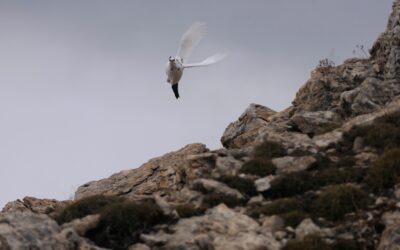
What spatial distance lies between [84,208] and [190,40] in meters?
13.4

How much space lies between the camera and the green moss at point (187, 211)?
27653 mm

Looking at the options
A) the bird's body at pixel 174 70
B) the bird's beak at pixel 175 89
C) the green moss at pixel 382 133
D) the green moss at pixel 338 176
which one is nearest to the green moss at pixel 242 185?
the green moss at pixel 338 176

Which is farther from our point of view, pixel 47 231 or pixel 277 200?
pixel 277 200

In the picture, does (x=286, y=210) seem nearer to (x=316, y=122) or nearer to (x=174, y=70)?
(x=316, y=122)

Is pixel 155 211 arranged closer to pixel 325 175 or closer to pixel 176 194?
pixel 176 194

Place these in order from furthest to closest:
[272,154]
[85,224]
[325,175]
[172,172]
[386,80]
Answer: [386,80] → [172,172] → [272,154] → [325,175] → [85,224]

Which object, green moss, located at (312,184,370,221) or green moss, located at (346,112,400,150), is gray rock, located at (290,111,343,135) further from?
green moss, located at (312,184,370,221)

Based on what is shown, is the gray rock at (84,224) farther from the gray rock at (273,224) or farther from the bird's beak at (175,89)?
the bird's beak at (175,89)

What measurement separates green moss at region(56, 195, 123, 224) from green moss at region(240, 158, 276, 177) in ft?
13.0

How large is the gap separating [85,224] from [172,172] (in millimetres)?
8274

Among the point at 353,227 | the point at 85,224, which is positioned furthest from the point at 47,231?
the point at 353,227

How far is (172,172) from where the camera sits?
35125mm

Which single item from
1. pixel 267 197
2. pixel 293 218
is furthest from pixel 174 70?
A: pixel 293 218

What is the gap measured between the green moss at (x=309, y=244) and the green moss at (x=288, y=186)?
412cm
